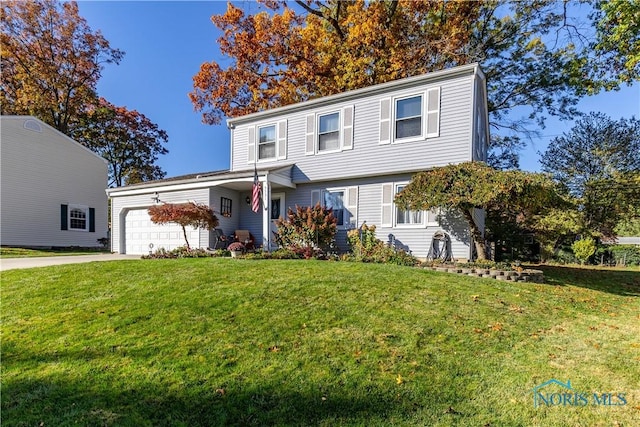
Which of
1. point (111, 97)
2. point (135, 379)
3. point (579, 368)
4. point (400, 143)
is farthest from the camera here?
point (111, 97)

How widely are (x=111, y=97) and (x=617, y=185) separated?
34.4 metres

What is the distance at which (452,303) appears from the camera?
17.4 ft

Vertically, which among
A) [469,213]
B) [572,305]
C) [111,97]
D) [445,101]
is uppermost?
[111,97]

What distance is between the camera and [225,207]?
13367mm

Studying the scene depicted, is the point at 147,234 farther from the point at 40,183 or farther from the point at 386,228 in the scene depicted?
the point at 386,228

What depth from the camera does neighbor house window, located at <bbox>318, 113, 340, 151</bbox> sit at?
12.1 meters

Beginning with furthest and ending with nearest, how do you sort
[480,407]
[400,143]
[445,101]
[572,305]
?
[400,143]
[445,101]
[572,305]
[480,407]

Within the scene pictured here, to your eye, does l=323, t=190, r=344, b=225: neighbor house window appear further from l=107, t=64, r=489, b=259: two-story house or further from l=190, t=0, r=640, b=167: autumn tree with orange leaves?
l=190, t=0, r=640, b=167: autumn tree with orange leaves

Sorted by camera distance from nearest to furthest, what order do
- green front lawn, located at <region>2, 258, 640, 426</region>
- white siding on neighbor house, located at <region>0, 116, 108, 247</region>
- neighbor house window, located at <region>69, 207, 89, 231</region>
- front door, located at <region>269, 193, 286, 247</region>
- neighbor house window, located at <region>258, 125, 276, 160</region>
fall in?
green front lawn, located at <region>2, 258, 640, 426</region>
front door, located at <region>269, 193, 286, 247</region>
neighbor house window, located at <region>258, 125, 276, 160</region>
white siding on neighbor house, located at <region>0, 116, 108, 247</region>
neighbor house window, located at <region>69, 207, 89, 231</region>

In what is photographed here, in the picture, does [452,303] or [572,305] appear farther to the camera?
[572,305]

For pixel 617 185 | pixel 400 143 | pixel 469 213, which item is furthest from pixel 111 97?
pixel 617 185

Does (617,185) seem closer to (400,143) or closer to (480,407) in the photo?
(400,143)

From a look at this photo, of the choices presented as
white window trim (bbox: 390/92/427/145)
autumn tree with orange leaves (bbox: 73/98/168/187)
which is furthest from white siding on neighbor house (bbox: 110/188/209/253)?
autumn tree with orange leaves (bbox: 73/98/168/187)

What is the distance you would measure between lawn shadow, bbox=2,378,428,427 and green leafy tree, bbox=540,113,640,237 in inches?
724
